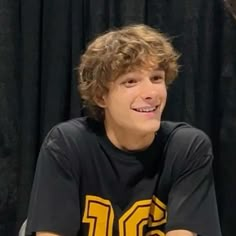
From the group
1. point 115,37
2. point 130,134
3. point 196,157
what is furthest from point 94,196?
point 115,37

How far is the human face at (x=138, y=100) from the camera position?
4.59ft

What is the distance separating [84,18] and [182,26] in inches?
14.2

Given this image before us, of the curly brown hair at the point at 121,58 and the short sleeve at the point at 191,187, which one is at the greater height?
the curly brown hair at the point at 121,58

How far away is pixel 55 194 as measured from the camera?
1.43 metres

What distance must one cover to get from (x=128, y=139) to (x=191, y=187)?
21cm

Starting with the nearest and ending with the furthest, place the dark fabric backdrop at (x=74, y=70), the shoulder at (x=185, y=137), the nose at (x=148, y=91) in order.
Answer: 1. the nose at (x=148, y=91)
2. the shoulder at (x=185, y=137)
3. the dark fabric backdrop at (x=74, y=70)

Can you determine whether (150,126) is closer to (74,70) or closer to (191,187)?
(191,187)

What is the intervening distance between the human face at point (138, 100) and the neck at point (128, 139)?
3 centimetres

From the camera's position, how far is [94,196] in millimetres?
1470

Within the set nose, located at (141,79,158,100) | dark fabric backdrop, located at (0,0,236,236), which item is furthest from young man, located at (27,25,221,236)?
dark fabric backdrop, located at (0,0,236,236)

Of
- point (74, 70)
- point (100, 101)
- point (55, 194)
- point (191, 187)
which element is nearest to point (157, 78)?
point (100, 101)

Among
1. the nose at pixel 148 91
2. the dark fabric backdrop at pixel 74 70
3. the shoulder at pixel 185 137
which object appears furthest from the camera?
the dark fabric backdrop at pixel 74 70

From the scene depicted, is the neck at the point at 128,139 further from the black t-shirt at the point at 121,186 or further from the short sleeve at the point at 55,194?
the short sleeve at the point at 55,194

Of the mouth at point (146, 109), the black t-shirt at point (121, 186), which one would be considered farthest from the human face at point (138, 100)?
the black t-shirt at point (121, 186)
